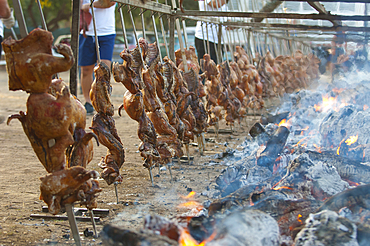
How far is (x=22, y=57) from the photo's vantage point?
191cm

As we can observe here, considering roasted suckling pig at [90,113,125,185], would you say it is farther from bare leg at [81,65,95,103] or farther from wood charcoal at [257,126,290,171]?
bare leg at [81,65,95,103]

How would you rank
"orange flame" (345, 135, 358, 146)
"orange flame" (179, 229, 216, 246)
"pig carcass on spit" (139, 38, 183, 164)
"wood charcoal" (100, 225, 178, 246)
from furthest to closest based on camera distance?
"orange flame" (345, 135, 358, 146)
"pig carcass on spit" (139, 38, 183, 164)
"orange flame" (179, 229, 216, 246)
"wood charcoal" (100, 225, 178, 246)

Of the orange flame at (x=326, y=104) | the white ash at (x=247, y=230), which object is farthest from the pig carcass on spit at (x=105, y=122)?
the orange flame at (x=326, y=104)

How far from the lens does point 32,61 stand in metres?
1.90

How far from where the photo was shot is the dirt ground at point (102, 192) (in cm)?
266

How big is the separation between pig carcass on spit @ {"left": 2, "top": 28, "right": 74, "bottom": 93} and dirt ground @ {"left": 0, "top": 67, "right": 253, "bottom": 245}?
1.19 m

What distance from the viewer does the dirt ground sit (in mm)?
2656

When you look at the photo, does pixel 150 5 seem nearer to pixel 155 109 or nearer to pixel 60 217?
pixel 155 109

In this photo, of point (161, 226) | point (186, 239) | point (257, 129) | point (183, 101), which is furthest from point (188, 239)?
point (257, 129)

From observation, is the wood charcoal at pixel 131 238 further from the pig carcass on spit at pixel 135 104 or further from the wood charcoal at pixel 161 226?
the pig carcass on spit at pixel 135 104

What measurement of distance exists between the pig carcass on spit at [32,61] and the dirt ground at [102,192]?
1189mm

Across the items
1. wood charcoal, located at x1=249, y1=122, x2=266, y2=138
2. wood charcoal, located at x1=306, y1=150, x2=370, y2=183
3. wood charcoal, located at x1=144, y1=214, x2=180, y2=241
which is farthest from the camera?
wood charcoal, located at x1=249, y1=122, x2=266, y2=138

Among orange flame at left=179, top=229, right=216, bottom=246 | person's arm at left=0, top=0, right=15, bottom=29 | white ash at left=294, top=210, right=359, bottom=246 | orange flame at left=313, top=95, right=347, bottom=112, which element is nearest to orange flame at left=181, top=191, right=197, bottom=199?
orange flame at left=179, top=229, right=216, bottom=246

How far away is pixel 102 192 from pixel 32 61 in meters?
2.03
